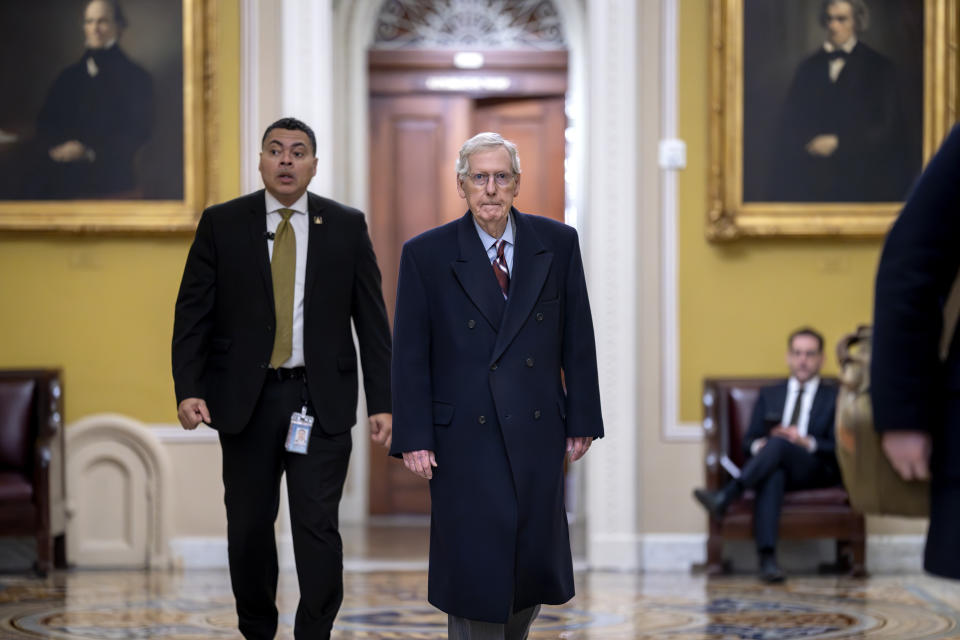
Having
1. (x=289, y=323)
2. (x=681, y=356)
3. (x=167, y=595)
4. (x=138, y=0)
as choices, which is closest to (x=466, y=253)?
(x=289, y=323)

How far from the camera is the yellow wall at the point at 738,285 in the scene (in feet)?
23.0

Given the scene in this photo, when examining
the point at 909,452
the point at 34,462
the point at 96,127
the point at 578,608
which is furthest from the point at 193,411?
the point at 96,127

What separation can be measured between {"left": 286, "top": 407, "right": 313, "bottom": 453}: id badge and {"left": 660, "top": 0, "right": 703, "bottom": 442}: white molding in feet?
11.3

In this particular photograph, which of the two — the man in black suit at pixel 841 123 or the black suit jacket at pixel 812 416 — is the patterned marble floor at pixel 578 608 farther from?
the man in black suit at pixel 841 123

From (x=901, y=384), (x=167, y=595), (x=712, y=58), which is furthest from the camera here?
(x=712, y=58)

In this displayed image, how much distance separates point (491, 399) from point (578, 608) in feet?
8.56

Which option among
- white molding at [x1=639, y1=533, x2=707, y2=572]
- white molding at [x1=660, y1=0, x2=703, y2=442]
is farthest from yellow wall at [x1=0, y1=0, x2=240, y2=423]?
white molding at [x1=639, y1=533, x2=707, y2=572]

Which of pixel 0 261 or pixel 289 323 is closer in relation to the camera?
pixel 289 323

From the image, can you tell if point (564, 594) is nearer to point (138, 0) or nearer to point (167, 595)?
point (167, 595)

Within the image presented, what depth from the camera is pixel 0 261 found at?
7023 millimetres

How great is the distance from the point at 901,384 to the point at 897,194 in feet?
17.9

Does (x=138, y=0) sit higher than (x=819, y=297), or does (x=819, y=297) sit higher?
(x=138, y=0)

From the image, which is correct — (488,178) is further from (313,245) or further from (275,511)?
(275,511)

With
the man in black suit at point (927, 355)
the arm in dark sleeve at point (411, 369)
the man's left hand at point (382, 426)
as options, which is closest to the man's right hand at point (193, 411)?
the man's left hand at point (382, 426)
